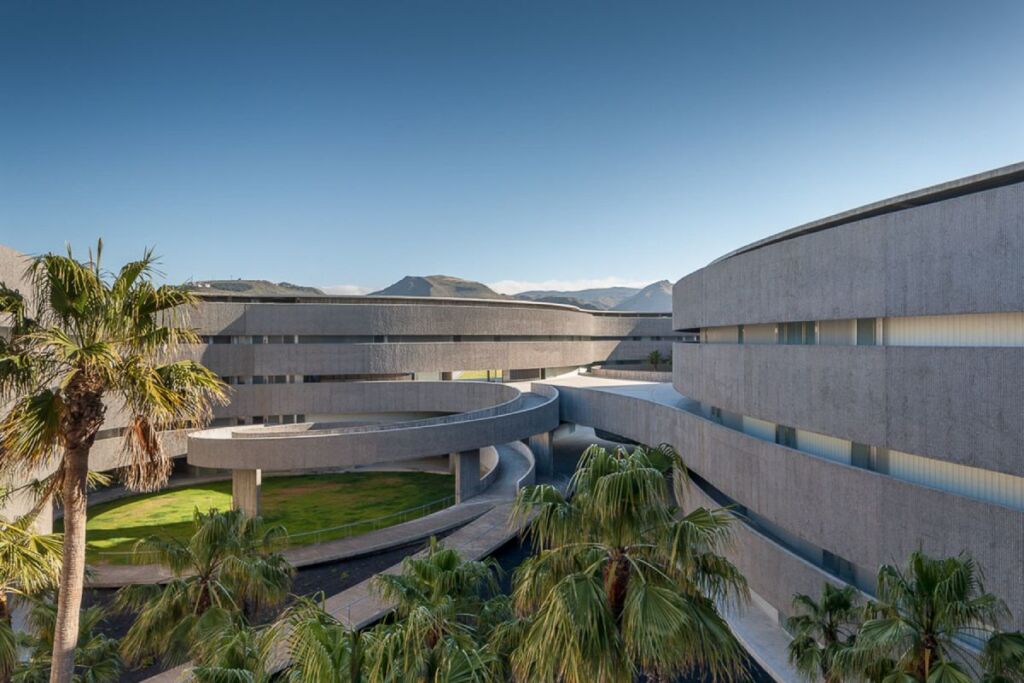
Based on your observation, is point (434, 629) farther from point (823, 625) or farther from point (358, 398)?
point (358, 398)

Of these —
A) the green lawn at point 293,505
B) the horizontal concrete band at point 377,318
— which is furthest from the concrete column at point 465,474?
the horizontal concrete band at point 377,318

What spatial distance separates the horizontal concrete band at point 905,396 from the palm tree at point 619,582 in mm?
5543

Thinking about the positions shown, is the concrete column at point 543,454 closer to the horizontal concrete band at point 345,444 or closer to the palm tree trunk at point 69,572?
the horizontal concrete band at point 345,444

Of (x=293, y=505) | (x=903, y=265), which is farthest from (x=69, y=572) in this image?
(x=293, y=505)

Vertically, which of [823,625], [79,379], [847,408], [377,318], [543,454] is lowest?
[543,454]

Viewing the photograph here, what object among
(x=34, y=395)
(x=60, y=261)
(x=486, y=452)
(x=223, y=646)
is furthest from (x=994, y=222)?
(x=486, y=452)

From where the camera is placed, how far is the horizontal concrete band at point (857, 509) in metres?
9.26

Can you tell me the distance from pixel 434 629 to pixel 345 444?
17.3 meters

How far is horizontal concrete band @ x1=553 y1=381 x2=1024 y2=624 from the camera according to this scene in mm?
9258

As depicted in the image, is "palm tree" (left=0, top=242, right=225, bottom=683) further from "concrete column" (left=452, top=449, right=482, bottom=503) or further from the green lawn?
"concrete column" (left=452, top=449, right=482, bottom=503)

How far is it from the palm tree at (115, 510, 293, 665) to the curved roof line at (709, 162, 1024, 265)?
578 inches

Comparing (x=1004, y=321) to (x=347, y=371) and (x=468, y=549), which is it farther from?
(x=347, y=371)

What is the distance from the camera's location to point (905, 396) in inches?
422

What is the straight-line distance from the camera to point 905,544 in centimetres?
1076
